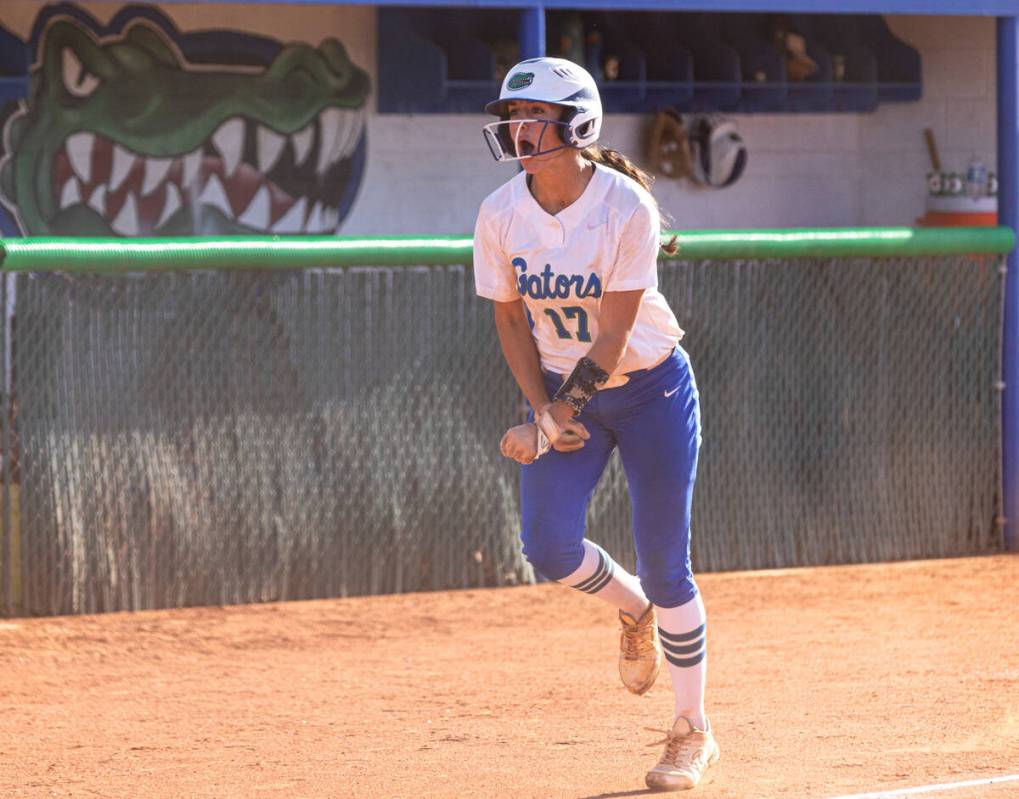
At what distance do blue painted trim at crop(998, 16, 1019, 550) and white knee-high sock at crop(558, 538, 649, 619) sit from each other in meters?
3.99

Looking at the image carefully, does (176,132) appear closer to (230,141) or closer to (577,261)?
(230,141)

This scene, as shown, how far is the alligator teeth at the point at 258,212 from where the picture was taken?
11344 mm

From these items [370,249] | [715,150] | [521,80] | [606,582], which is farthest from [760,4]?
[715,150]

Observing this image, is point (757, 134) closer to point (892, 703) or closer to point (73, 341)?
point (73, 341)

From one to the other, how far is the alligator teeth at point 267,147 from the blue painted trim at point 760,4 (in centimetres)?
313

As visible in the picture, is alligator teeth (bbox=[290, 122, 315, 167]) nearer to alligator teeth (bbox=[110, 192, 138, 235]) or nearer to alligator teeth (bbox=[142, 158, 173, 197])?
alligator teeth (bbox=[142, 158, 173, 197])

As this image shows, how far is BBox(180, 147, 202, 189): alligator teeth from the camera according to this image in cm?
1116

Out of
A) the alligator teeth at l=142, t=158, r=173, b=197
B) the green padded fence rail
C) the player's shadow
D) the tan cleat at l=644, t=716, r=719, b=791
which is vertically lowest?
the player's shadow

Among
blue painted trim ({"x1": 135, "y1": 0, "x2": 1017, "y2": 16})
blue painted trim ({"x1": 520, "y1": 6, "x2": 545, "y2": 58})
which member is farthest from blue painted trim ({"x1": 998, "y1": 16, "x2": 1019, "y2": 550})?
blue painted trim ({"x1": 520, "y1": 6, "x2": 545, "y2": 58})

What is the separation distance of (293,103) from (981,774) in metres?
8.02

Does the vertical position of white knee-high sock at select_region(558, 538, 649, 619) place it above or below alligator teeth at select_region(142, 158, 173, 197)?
below

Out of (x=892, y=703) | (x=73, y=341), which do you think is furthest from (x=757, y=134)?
(x=892, y=703)

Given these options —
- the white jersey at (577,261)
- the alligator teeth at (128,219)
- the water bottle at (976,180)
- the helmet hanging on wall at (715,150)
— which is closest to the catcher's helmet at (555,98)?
the white jersey at (577,261)

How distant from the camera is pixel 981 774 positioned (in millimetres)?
4500
